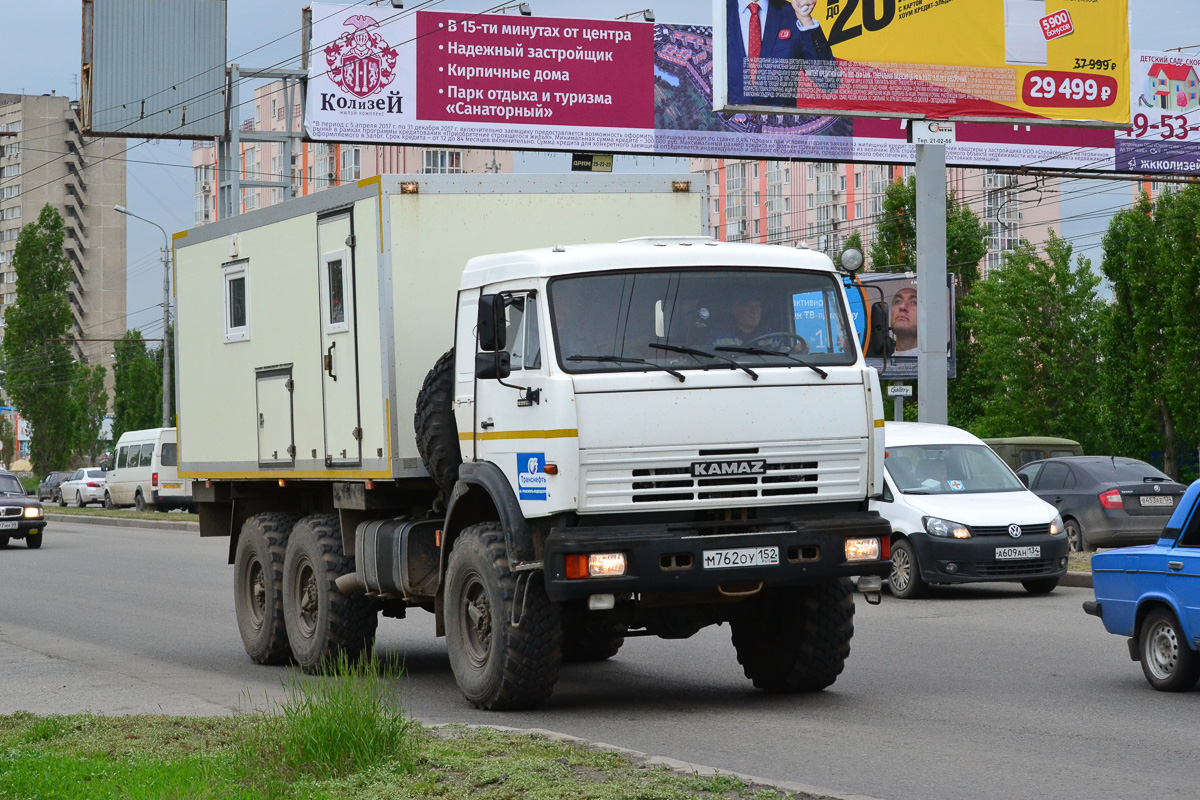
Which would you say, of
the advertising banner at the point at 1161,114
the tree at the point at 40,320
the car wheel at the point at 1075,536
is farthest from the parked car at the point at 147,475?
the car wheel at the point at 1075,536

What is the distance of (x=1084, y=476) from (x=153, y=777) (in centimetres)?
1750

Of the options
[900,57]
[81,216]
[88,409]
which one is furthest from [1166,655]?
[81,216]

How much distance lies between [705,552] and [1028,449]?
2432 centimetres

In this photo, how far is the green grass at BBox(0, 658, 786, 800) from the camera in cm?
632

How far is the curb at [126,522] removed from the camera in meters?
40.4

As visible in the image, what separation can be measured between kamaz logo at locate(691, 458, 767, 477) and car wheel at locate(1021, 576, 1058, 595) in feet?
29.3

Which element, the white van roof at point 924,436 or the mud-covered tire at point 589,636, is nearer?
the mud-covered tire at point 589,636

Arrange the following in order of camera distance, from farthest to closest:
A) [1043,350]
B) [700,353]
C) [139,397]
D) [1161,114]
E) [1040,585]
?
[139,397], [1043,350], [1161,114], [1040,585], [700,353]

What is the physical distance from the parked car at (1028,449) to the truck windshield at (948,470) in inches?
513

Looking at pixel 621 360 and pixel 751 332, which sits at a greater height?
pixel 751 332

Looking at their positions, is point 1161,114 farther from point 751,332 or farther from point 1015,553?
point 751,332

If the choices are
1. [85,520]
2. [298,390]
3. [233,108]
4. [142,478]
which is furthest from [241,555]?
[142,478]

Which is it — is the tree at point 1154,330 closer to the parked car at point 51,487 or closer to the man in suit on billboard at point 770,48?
the man in suit on billboard at point 770,48

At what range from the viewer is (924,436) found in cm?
1831
